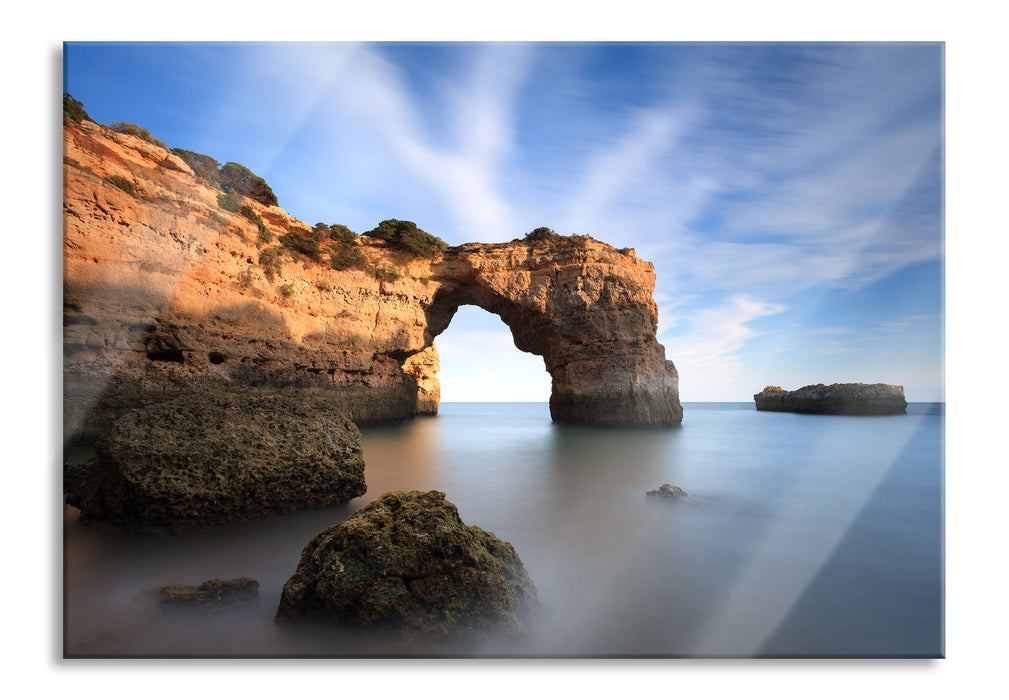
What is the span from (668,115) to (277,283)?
30.5 feet

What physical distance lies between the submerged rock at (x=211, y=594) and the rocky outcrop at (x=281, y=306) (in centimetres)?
142

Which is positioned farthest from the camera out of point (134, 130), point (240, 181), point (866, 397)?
point (240, 181)

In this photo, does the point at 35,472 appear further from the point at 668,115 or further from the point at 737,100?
the point at 737,100

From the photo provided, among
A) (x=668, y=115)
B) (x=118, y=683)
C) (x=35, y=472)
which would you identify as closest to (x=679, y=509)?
(x=668, y=115)

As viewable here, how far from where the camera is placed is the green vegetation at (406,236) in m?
11.7

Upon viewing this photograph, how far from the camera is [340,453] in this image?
3.73 meters

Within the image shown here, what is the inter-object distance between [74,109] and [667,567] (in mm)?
5370

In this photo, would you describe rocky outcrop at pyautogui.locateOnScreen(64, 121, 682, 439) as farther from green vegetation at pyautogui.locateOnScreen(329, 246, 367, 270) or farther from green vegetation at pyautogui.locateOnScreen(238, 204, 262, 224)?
green vegetation at pyautogui.locateOnScreen(329, 246, 367, 270)

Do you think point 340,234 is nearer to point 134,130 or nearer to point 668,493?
point 134,130

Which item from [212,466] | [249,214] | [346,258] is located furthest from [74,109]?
[346,258]

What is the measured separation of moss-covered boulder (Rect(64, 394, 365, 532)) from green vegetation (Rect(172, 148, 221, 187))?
8.32ft

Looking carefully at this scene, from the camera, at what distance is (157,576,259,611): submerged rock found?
6.84 feet

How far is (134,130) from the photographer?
11.8 ft

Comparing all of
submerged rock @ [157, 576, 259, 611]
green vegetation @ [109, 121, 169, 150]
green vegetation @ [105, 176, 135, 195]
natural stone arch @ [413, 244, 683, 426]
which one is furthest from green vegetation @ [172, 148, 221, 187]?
natural stone arch @ [413, 244, 683, 426]
